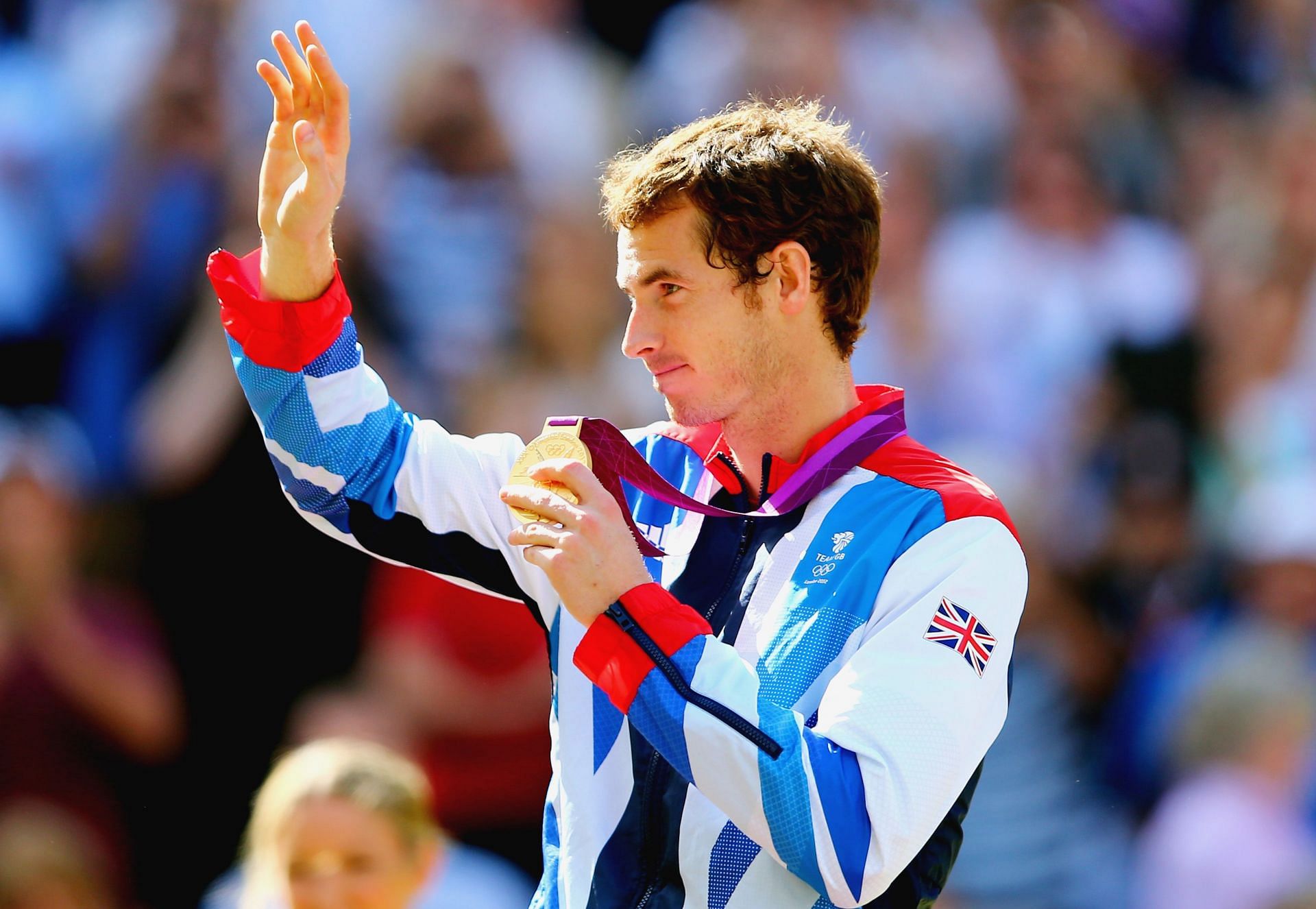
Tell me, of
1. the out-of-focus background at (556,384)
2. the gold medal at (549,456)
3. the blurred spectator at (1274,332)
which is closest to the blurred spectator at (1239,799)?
the out-of-focus background at (556,384)

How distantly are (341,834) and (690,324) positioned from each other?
1.52m

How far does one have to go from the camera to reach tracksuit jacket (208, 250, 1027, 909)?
231 centimetres

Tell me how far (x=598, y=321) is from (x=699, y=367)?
11.5 feet

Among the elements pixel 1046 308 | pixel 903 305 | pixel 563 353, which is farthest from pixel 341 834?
pixel 1046 308

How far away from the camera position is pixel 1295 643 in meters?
6.30

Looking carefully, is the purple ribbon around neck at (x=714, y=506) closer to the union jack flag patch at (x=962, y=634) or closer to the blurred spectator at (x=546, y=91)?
the union jack flag patch at (x=962, y=634)

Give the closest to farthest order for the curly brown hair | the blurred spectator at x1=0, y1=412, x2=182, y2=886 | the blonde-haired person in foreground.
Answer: the curly brown hair → the blonde-haired person in foreground → the blurred spectator at x1=0, y1=412, x2=182, y2=886

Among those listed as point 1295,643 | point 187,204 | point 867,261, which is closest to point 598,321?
point 187,204

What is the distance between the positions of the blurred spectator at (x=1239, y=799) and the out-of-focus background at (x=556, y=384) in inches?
0.6

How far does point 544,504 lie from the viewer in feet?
7.82

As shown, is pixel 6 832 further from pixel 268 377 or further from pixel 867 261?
pixel 867 261

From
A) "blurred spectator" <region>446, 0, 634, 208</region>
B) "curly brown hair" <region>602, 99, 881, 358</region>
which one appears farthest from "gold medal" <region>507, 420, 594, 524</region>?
"blurred spectator" <region>446, 0, 634, 208</region>

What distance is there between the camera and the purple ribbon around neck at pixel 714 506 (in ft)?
8.50

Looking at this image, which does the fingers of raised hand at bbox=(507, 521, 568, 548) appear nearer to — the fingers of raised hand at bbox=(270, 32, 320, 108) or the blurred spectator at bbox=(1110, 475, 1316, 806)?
the fingers of raised hand at bbox=(270, 32, 320, 108)
